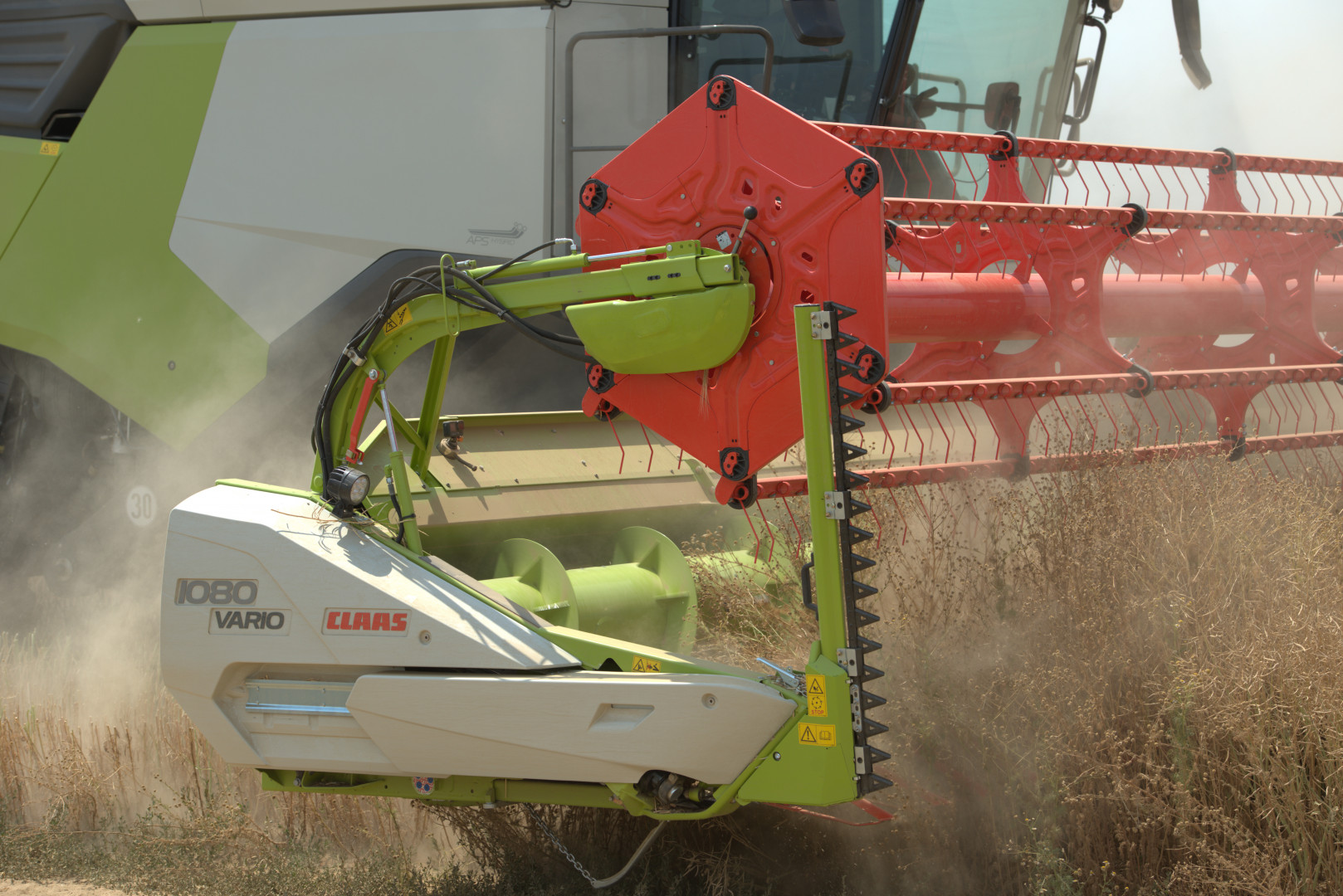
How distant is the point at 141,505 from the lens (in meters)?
4.41

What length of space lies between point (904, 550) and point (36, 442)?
3748 mm

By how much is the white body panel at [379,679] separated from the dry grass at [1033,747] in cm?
68

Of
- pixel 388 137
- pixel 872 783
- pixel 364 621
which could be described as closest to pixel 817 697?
pixel 872 783

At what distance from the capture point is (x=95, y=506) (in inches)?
179

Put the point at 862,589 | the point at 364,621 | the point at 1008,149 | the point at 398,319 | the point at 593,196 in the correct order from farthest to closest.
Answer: the point at 1008,149
the point at 398,319
the point at 593,196
the point at 364,621
the point at 862,589

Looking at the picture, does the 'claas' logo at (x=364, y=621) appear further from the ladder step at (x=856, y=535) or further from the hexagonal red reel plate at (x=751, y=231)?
the ladder step at (x=856, y=535)

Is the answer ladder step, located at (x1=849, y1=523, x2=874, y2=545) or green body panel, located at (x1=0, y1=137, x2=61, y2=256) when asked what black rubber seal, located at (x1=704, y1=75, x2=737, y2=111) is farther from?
green body panel, located at (x1=0, y1=137, x2=61, y2=256)

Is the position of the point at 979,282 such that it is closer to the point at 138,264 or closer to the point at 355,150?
the point at 355,150

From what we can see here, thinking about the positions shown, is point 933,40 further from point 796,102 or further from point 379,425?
point 379,425

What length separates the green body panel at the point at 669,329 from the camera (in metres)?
2.43

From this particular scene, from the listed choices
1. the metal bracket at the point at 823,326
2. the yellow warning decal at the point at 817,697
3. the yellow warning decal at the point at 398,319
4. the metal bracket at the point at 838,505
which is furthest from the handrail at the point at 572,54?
the yellow warning decal at the point at 817,697

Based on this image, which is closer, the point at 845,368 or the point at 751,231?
the point at 845,368

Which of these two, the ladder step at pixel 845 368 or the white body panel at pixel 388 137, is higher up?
the white body panel at pixel 388 137

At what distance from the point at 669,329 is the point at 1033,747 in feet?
4.33
